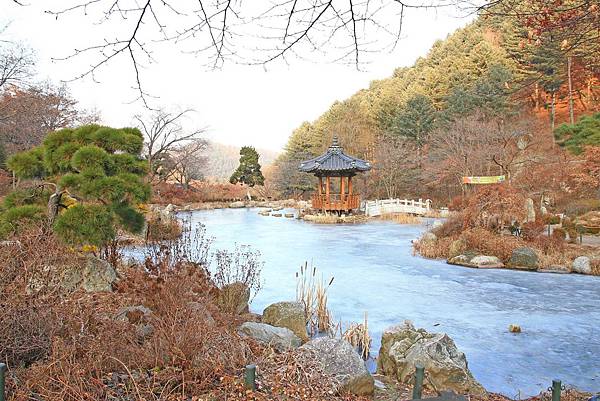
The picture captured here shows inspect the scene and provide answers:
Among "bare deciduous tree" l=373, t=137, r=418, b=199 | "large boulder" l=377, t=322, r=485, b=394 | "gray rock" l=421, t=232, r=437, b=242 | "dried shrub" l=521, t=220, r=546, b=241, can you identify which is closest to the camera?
"large boulder" l=377, t=322, r=485, b=394

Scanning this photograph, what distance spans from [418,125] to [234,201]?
439 inches

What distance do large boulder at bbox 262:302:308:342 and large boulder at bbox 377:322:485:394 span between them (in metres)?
0.84

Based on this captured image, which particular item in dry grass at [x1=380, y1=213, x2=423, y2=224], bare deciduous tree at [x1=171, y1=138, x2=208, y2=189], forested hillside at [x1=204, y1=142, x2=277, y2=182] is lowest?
dry grass at [x1=380, y1=213, x2=423, y2=224]

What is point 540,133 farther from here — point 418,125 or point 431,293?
point 431,293

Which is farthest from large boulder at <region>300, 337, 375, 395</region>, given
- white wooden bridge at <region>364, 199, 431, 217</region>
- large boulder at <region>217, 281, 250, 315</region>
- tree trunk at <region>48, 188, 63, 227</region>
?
white wooden bridge at <region>364, 199, 431, 217</region>

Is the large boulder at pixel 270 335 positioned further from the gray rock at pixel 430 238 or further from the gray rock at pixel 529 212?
the gray rock at pixel 529 212

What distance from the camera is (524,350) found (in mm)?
4379

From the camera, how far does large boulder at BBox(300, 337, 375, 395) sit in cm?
307

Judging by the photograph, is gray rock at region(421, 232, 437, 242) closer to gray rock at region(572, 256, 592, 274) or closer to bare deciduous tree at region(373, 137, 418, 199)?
gray rock at region(572, 256, 592, 274)

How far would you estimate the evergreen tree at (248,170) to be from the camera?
30266 mm

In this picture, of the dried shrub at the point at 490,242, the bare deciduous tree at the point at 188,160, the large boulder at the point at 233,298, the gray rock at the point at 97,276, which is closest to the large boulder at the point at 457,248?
the dried shrub at the point at 490,242

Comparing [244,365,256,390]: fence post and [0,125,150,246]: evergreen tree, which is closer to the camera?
[244,365,256,390]: fence post

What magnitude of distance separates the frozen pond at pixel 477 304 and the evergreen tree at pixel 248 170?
63.7 ft

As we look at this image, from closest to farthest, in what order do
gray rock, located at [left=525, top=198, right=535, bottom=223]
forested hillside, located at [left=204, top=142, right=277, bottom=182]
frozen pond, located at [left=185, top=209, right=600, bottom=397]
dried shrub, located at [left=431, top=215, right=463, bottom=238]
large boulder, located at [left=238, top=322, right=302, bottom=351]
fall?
1. large boulder, located at [left=238, top=322, right=302, bottom=351]
2. frozen pond, located at [left=185, top=209, right=600, bottom=397]
3. gray rock, located at [left=525, top=198, right=535, bottom=223]
4. dried shrub, located at [left=431, top=215, right=463, bottom=238]
5. forested hillside, located at [left=204, top=142, right=277, bottom=182]
